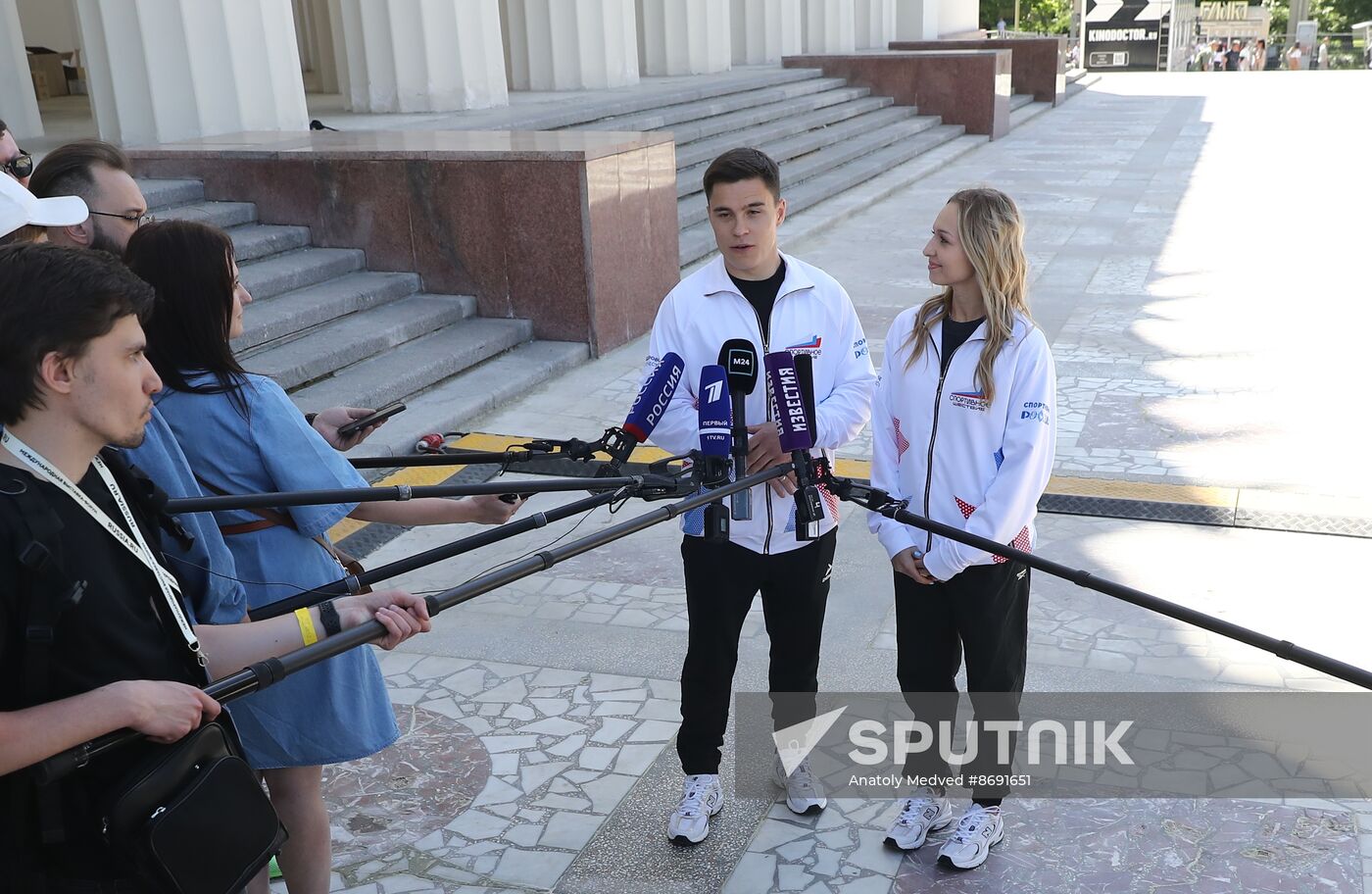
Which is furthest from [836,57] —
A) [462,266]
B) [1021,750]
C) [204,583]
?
[204,583]

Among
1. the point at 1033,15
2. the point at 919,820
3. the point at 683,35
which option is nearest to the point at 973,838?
the point at 919,820

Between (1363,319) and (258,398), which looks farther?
(1363,319)

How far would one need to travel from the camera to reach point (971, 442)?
3.24 metres

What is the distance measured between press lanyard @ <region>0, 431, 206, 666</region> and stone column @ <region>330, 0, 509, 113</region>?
12.2 metres

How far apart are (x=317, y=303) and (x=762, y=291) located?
5393 millimetres

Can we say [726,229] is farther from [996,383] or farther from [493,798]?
[493,798]

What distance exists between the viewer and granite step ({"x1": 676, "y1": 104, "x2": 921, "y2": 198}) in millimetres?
13245

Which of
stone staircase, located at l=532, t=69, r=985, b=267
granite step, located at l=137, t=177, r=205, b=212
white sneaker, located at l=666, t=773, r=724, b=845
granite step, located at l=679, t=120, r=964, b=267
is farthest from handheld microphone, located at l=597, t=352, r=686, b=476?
stone staircase, located at l=532, t=69, r=985, b=267

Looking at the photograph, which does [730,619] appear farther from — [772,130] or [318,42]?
[318,42]

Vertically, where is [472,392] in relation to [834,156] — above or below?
below

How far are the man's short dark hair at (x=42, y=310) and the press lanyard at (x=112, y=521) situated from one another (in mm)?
70

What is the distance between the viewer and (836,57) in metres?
20.8

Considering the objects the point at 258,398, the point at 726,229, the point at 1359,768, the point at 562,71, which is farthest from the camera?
the point at 562,71

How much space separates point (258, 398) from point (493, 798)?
1.68 metres
